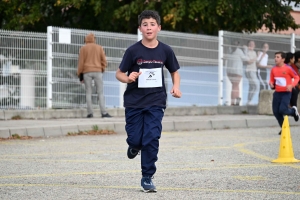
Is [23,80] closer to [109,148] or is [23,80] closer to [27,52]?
[27,52]

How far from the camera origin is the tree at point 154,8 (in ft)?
80.9

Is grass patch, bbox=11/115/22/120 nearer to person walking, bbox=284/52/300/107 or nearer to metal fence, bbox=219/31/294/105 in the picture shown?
metal fence, bbox=219/31/294/105

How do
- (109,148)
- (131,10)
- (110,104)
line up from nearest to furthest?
(109,148)
(110,104)
(131,10)

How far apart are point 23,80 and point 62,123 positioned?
2599mm

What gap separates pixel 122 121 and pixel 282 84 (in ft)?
Result: 13.1

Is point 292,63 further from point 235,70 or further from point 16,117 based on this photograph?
point 16,117

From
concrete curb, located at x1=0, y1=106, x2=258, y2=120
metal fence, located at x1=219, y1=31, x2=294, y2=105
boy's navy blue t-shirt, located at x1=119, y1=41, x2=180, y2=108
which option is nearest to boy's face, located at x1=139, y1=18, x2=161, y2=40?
boy's navy blue t-shirt, located at x1=119, y1=41, x2=180, y2=108

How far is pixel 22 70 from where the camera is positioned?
70.0 ft

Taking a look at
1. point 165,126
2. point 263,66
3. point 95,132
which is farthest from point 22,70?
point 263,66

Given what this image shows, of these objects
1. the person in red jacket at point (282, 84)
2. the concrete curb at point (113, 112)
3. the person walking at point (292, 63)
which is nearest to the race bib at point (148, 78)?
the person in red jacket at point (282, 84)

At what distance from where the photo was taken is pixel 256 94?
25.3 m

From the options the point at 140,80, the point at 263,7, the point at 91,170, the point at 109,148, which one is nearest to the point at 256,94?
the point at 263,7

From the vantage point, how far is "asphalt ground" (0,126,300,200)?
29.9 ft

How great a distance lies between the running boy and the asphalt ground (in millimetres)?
471
